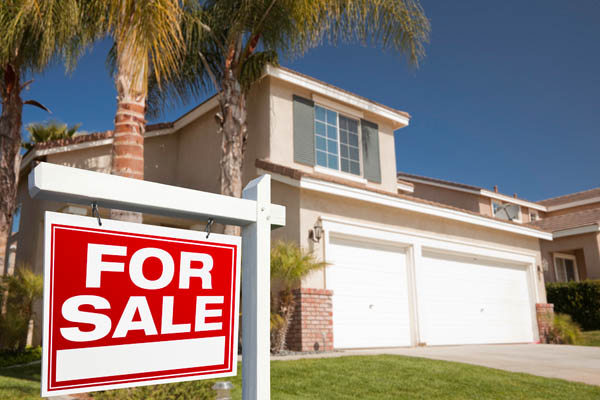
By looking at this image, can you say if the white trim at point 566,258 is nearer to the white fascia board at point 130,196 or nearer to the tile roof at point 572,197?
the tile roof at point 572,197

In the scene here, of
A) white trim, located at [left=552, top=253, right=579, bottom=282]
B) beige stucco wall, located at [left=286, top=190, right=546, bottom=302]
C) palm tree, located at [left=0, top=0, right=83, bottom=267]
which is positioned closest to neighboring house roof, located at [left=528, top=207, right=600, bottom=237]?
white trim, located at [left=552, top=253, right=579, bottom=282]

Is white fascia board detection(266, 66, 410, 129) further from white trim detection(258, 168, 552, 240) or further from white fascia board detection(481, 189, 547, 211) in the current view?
white fascia board detection(481, 189, 547, 211)

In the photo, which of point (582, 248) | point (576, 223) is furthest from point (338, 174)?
point (582, 248)

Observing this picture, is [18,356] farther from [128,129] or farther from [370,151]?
[370,151]

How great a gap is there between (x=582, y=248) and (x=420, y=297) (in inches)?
523

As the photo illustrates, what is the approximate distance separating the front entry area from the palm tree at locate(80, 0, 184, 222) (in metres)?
5.32

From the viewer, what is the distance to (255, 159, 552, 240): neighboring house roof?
1101 centimetres

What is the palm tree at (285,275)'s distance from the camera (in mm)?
9875

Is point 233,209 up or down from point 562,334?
up

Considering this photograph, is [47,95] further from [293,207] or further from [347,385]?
[347,385]

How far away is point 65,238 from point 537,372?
824 cm

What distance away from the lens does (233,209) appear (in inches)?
90.0

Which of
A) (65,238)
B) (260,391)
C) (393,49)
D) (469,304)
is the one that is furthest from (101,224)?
(469,304)

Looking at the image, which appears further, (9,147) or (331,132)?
(331,132)
